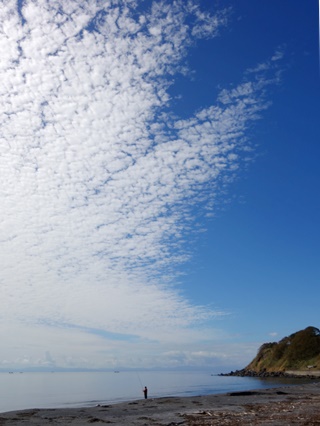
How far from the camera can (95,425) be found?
3481 centimetres

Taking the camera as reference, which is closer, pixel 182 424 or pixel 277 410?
pixel 182 424

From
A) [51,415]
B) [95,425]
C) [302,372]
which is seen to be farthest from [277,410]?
[302,372]

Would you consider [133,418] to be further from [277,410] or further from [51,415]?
[277,410]

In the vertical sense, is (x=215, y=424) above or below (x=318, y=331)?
below

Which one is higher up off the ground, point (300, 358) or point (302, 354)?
point (302, 354)

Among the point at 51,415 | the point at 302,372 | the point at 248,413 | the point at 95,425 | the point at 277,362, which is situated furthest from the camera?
the point at 277,362

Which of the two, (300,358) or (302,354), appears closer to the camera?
(300,358)

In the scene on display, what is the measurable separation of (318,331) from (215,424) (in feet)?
610

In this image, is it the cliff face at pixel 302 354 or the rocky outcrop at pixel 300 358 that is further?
the cliff face at pixel 302 354

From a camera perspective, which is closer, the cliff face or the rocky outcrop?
the rocky outcrop

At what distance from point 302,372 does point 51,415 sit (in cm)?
13750

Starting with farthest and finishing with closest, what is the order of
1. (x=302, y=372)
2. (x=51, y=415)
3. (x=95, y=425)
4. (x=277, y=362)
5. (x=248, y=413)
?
(x=277, y=362) → (x=302, y=372) → (x=51, y=415) → (x=248, y=413) → (x=95, y=425)

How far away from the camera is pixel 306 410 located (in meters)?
38.8

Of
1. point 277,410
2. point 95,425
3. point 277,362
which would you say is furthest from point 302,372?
point 95,425
